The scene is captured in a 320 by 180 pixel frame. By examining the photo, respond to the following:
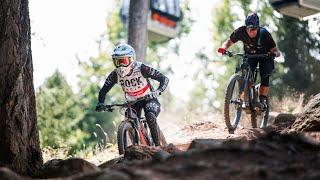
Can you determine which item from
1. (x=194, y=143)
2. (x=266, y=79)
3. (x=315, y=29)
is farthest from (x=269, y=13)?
(x=194, y=143)

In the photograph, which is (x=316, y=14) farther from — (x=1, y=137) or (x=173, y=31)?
(x=173, y=31)

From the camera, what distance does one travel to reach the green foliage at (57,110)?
25866 millimetres

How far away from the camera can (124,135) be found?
22.1 feet

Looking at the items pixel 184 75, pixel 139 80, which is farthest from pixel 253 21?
A: pixel 184 75

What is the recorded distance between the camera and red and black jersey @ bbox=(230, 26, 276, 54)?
8.12 metres

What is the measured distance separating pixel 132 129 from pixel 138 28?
5.05 metres

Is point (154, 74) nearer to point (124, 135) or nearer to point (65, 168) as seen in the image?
point (124, 135)

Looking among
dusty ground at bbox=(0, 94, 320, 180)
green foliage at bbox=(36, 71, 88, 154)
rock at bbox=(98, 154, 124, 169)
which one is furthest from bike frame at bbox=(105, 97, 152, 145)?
green foliage at bbox=(36, 71, 88, 154)

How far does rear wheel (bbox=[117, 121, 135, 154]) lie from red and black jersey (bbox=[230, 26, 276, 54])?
2.42 metres

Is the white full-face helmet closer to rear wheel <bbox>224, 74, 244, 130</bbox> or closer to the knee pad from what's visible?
rear wheel <bbox>224, 74, 244, 130</bbox>

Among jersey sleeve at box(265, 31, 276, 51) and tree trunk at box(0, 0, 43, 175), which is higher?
Result: jersey sleeve at box(265, 31, 276, 51)

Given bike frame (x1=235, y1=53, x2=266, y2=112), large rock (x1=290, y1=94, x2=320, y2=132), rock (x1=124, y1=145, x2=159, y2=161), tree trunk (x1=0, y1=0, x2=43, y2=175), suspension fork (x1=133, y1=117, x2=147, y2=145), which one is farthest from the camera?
bike frame (x1=235, y1=53, x2=266, y2=112)

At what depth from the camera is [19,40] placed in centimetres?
561

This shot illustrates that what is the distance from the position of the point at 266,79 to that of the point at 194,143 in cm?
344
